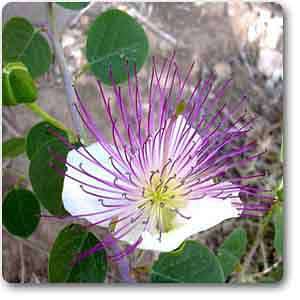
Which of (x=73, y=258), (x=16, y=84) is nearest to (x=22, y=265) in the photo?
(x=73, y=258)

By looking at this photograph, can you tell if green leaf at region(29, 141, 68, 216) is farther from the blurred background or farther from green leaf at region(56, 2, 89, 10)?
green leaf at region(56, 2, 89, 10)

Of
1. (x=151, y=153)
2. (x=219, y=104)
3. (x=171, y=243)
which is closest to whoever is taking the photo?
(x=171, y=243)

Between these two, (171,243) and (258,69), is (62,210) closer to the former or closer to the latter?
(171,243)

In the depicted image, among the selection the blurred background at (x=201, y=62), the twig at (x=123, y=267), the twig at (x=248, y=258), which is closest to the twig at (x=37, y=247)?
the blurred background at (x=201, y=62)

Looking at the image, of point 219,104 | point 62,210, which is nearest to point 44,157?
point 62,210

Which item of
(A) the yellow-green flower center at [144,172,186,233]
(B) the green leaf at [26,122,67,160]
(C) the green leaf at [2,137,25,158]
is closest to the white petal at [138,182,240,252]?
(A) the yellow-green flower center at [144,172,186,233]
